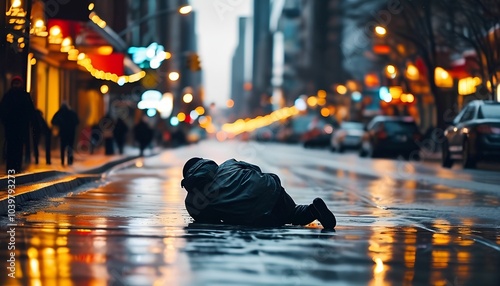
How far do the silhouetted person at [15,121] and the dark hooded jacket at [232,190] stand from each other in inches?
356

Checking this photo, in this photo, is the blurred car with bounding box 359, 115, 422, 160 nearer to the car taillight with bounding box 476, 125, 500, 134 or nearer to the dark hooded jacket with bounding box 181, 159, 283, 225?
the car taillight with bounding box 476, 125, 500, 134

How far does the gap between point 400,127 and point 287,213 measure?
38.0 metres

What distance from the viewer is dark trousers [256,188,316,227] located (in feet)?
45.7

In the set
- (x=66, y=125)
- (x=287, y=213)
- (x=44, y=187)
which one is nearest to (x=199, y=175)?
(x=287, y=213)

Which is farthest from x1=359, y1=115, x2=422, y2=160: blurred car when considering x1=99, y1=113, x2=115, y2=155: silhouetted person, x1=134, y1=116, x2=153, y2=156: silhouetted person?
x1=134, y1=116, x2=153, y2=156: silhouetted person

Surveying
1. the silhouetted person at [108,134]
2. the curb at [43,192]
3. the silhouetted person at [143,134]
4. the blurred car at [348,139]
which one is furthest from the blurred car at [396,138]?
the curb at [43,192]

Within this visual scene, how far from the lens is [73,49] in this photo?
46.7 meters

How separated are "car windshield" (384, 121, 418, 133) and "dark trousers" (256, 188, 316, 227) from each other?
3773cm

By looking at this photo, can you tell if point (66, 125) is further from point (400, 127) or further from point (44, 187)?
point (400, 127)

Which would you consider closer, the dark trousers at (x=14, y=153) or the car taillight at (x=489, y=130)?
the dark trousers at (x=14, y=153)

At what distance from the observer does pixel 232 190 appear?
13.7 metres

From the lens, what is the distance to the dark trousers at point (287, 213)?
13930 millimetres

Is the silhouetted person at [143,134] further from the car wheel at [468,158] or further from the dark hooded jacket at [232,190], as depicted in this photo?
the dark hooded jacket at [232,190]

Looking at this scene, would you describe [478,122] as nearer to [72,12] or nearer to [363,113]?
[72,12]
